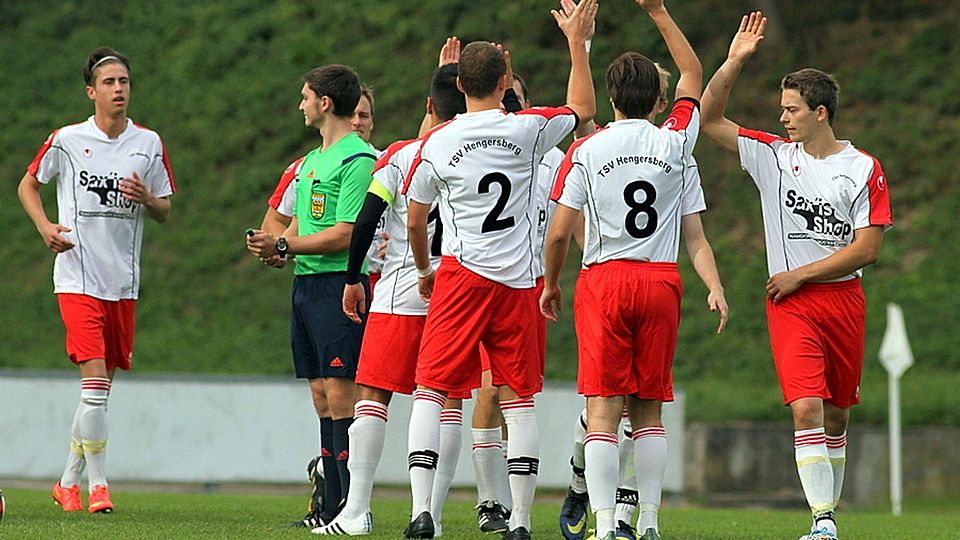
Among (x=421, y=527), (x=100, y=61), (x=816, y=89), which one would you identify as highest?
(x=100, y=61)

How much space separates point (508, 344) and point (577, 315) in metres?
0.38

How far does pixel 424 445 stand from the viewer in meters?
7.64

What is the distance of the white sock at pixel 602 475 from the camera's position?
24.0 feet

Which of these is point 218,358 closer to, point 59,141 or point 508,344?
point 59,141

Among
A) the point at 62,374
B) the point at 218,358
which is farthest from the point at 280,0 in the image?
the point at 62,374

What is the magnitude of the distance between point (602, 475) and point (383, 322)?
150cm

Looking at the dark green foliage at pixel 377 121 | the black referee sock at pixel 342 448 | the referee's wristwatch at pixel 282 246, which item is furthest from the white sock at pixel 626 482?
the dark green foliage at pixel 377 121

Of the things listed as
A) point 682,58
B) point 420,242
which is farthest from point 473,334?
point 682,58

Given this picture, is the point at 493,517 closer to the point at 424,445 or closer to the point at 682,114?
the point at 424,445

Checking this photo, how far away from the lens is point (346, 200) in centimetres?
842

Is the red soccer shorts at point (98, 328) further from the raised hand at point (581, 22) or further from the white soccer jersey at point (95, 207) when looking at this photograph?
the raised hand at point (581, 22)

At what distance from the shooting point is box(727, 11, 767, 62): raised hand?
26.7 feet

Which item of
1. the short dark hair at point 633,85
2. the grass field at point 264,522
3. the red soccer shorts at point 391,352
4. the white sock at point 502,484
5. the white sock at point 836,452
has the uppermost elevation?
the short dark hair at point 633,85

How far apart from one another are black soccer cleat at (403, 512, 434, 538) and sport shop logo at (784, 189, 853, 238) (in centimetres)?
257
